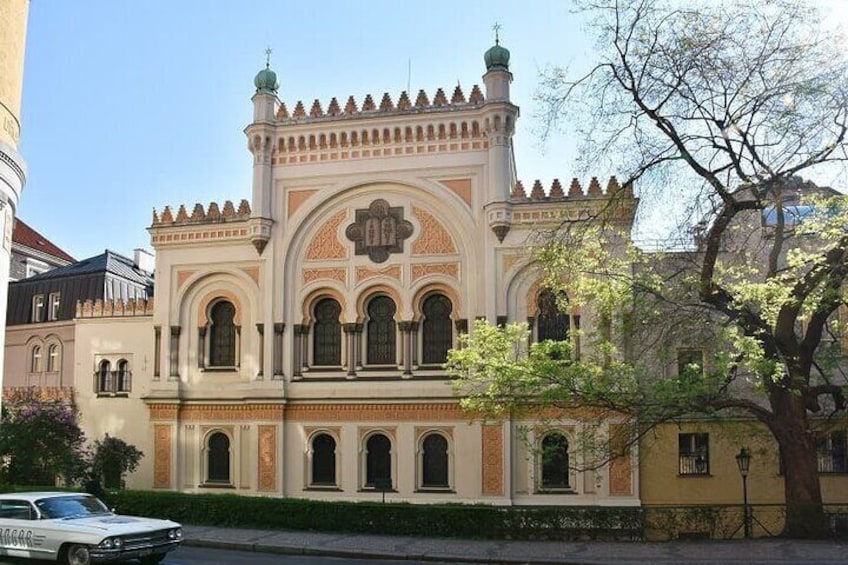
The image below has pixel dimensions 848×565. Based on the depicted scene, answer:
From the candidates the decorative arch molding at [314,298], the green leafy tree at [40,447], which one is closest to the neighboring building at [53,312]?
the green leafy tree at [40,447]

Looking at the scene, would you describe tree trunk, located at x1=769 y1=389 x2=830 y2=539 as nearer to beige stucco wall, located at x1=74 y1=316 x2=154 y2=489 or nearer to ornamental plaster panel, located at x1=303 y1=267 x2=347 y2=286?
ornamental plaster panel, located at x1=303 y1=267 x2=347 y2=286

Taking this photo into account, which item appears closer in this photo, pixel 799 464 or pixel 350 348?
pixel 799 464

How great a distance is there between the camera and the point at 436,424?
94.9 ft

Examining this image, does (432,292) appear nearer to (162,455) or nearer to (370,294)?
(370,294)

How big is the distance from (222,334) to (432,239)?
325 inches

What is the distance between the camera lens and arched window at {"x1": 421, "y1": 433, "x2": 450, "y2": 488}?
28969mm

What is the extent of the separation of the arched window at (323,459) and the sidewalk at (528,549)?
7.99 meters

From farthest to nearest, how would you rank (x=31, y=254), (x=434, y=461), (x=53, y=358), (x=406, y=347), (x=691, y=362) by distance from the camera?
(x=31, y=254) < (x=53, y=358) < (x=406, y=347) < (x=434, y=461) < (x=691, y=362)

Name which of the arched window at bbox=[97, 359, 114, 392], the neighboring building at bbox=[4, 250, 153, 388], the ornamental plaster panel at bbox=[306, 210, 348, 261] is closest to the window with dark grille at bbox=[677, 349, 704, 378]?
the ornamental plaster panel at bbox=[306, 210, 348, 261]

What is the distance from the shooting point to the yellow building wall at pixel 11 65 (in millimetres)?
20703

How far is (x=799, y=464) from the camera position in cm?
2011

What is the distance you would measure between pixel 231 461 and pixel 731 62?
20.3 m

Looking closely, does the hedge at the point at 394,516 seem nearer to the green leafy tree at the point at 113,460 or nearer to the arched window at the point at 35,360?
the green leafy tree at the point at 113,460

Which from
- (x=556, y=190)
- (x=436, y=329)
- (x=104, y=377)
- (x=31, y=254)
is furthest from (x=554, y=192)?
(x=31, y=254)
